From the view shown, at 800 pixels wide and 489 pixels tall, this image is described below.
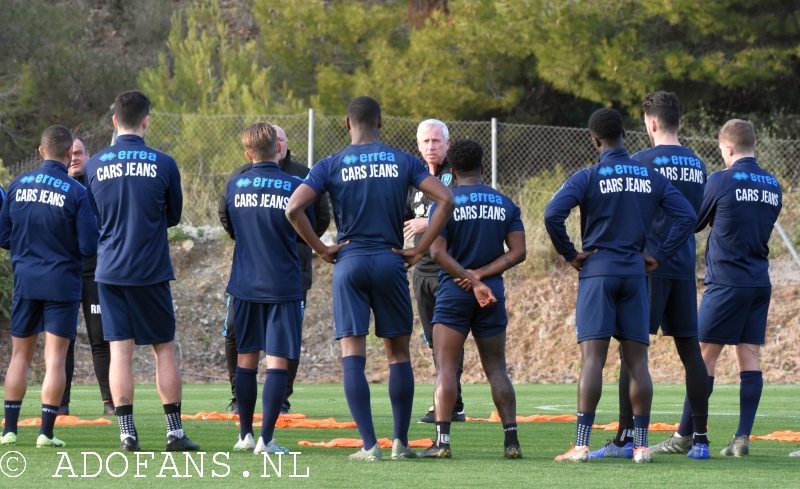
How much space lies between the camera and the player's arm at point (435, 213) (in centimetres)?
641

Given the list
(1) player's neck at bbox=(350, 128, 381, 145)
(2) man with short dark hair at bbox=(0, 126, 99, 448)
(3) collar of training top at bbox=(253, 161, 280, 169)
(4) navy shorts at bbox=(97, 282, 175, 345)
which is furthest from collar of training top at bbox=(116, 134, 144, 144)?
(1) player's neck at bbox=(350, 128, 381, 145)

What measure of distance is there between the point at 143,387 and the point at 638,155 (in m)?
9.78

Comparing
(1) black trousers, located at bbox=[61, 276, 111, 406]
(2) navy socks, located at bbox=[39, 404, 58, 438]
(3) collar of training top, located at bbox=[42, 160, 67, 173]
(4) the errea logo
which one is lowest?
(2) navy socks, located at bbox=[39, 404, 58, 438]

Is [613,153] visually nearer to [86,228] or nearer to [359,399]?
[359,399]

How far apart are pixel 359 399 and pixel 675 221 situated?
224 cm

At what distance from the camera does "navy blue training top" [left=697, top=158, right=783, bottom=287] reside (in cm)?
721

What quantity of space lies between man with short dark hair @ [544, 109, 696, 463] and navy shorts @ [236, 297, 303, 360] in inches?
68.5

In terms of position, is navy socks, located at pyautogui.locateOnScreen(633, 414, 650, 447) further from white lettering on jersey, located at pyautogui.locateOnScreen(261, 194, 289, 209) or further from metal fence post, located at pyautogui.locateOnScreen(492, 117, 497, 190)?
metal fence post, located at pyautogui.locateOnScreen(492, 117, 497, 190)

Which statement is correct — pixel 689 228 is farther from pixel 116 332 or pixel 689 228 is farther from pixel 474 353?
pixel 474 353

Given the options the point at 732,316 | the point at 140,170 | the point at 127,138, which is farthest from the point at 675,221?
the point at 127,138

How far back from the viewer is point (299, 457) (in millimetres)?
6512

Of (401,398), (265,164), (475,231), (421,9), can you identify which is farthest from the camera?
(421,9)

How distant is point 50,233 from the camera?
7.25m

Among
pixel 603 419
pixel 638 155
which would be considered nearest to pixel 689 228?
pixel 638 155
